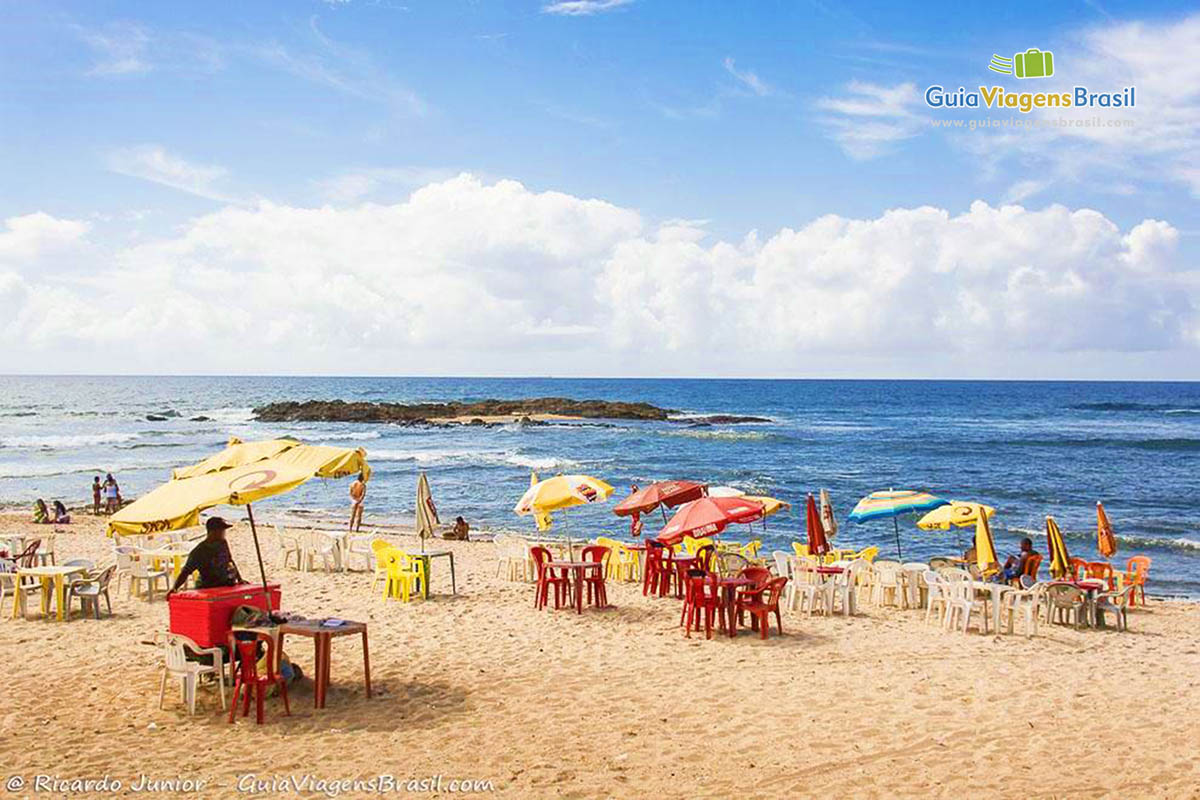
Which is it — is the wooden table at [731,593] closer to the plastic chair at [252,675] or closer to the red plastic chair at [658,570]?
the red plastic chair at [658,570]

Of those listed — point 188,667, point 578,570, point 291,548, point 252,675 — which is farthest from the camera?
point 291,548

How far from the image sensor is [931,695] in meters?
8.64

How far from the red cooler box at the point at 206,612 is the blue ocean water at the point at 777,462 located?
15454mm

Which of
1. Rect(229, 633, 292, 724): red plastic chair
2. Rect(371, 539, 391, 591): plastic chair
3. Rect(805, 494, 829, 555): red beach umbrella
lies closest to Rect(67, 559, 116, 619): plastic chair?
Rect(371, 539, 391, 591): plastic chair

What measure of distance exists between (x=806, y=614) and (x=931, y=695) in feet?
12.9

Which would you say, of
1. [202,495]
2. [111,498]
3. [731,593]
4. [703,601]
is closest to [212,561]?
[202,495]

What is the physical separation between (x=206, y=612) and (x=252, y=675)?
0.77m

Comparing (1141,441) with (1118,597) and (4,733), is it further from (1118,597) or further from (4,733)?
(4,733)

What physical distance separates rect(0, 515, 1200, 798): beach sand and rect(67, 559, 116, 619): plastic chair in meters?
0.43

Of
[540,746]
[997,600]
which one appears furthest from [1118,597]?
[540,746]

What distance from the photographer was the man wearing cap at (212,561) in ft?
27.7

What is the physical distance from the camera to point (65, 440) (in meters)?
52.7

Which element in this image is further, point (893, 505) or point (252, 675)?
point (893, 505)

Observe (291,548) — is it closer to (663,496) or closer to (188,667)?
(663,496)
